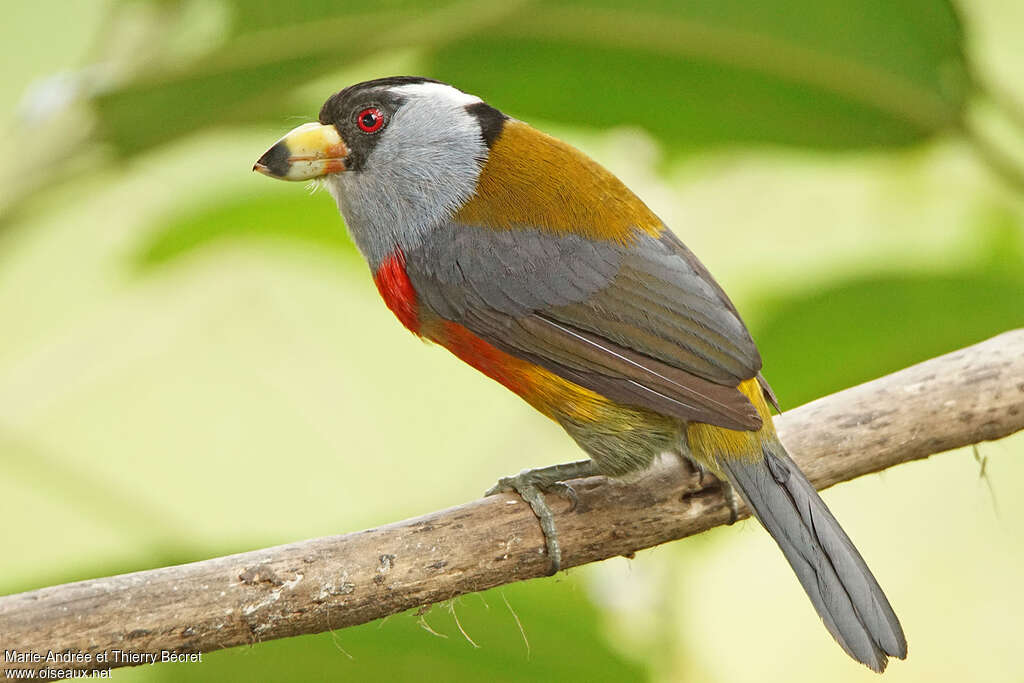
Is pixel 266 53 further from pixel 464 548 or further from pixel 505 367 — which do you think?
pixel 464 548

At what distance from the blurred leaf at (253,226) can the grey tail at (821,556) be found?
142cm

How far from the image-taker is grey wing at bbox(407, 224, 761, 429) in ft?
6.77

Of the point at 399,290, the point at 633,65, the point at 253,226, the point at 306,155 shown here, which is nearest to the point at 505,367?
the point at 399,290

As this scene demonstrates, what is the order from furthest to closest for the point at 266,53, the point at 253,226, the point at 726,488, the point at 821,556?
the point at 253,226 < the point at 266,53 < the point at 726,488 < the point at 821,556

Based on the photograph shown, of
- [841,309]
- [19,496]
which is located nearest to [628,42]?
[841,309]

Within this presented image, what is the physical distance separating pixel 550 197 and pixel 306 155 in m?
0.47

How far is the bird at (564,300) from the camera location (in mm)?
2010

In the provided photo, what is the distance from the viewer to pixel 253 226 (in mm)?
3096

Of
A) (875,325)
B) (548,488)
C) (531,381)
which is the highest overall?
(531,381)

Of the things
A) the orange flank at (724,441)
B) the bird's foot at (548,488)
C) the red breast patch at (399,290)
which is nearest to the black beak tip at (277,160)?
the red breast patch at (399,290)

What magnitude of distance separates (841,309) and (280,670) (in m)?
1.48

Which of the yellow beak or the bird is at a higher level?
the yellow beak

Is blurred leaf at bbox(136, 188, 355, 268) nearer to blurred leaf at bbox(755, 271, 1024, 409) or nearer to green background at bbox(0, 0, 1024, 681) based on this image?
green background at bbox(0, 0, 1024, 681)

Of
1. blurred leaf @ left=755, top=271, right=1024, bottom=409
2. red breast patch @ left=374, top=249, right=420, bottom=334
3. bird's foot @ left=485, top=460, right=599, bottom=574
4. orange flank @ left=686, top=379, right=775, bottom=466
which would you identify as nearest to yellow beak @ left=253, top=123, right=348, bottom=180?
red breast patch @ left=374, top=249, right=420, bottom=334
